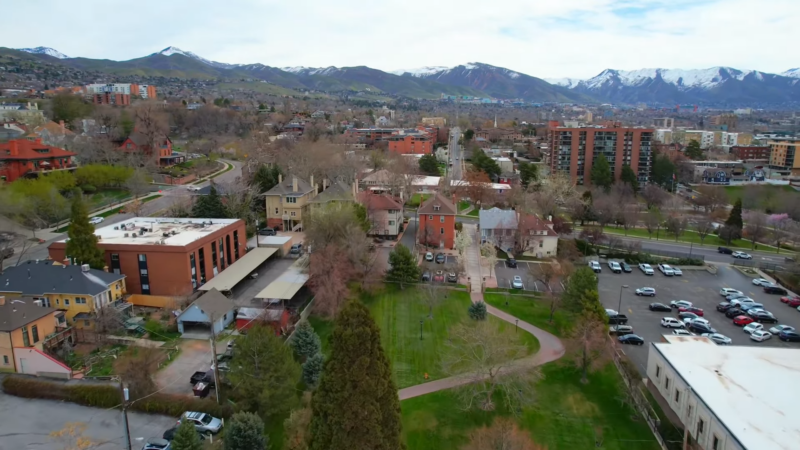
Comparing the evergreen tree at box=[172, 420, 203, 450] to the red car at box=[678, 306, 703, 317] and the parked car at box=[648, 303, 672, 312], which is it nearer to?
the parked car at box=[648, 303, 672, 312]

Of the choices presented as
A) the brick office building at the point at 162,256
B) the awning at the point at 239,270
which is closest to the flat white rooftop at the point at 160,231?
the brick office building at the point at 162,256

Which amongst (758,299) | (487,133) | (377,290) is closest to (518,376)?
(377,290)

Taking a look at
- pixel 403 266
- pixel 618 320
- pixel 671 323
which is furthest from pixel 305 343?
pixel 671 323

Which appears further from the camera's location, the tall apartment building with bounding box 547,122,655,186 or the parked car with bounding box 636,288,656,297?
the tall apartment building with bounding box 547,122,655,186

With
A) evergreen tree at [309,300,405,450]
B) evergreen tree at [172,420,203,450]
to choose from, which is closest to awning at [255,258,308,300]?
evergreen tree at [172,420,203,450]

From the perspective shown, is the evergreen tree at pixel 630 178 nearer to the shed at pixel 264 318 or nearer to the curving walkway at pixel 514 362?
the curving walkway at pixel 514 362

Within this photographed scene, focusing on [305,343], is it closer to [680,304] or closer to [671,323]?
[671,323]
